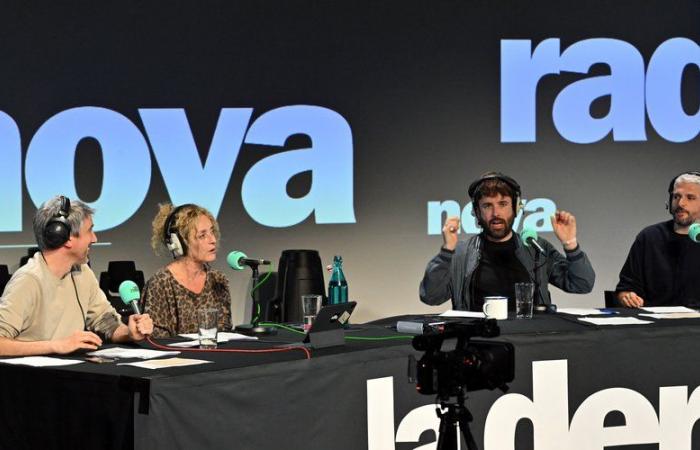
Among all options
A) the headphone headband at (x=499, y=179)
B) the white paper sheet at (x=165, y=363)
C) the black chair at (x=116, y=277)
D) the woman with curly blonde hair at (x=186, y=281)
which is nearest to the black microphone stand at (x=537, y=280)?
the headphone headband at (x=499, y=179)

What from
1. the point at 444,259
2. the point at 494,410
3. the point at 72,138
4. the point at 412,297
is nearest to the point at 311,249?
the point at 412,297

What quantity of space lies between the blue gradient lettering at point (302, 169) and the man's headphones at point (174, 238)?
6.86 feet

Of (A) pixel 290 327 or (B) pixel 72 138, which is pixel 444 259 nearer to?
(A) pixel 290 327

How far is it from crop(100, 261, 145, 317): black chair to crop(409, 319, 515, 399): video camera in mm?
3499

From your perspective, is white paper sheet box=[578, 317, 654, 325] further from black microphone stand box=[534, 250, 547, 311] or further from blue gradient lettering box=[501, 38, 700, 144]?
blue gradient lettering box=[501, 38, 700, 144]

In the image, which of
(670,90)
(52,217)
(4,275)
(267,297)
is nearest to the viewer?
(52,217)

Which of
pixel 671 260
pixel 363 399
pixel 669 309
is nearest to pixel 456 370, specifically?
pixel 363 399

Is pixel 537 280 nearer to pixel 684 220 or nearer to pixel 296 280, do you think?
pixel 684 220

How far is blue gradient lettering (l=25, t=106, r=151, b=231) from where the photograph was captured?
6285 millimetres

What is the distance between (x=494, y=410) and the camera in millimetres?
3789

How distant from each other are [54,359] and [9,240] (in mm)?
3274

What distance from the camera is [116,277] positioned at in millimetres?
6250

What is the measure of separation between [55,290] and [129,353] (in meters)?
0.45

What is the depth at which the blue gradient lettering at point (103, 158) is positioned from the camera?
6.29 metres
